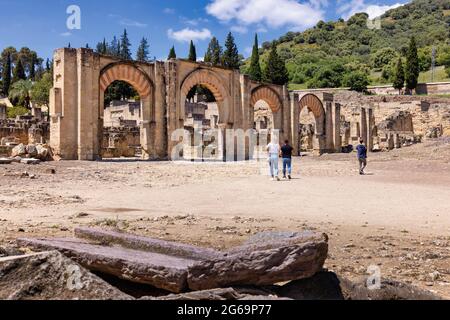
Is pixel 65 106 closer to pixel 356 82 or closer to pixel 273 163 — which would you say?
pixel 273 163

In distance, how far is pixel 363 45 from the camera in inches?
3578

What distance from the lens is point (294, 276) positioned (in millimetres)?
2904

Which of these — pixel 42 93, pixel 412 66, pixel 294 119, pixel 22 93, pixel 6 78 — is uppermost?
pixel 6 78

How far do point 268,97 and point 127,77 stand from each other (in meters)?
9.88

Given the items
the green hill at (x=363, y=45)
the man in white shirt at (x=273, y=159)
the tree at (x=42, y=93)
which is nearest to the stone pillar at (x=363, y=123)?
the green hill at (x=363, y=45)

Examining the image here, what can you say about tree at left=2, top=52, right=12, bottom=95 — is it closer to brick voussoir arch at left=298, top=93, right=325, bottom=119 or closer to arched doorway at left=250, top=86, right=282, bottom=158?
arched doorway at left=250, top=86, right=282, bottom=158

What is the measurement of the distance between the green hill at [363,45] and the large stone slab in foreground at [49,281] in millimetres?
60508

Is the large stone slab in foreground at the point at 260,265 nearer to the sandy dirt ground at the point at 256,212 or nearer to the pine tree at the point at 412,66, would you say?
the sandy dirt ground at the point at 256,212

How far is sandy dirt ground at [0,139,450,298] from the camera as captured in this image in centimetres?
459

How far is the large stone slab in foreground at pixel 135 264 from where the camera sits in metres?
2.80

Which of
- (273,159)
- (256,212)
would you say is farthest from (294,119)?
(256,212)

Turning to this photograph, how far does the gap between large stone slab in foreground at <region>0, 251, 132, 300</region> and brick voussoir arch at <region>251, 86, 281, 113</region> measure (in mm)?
24646

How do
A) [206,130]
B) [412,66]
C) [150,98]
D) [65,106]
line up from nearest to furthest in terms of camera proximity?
[65,106] → [150,98] → [206,130] → [412,66]
